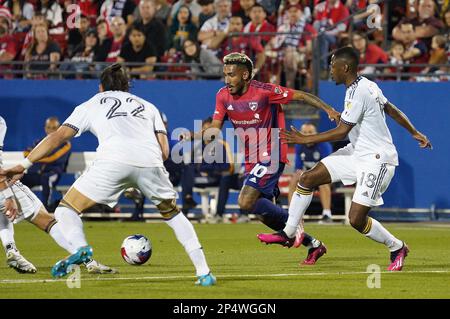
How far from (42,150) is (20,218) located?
8.35ft

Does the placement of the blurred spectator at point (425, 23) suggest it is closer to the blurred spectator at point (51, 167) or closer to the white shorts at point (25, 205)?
the blurred spectator at point (51, 167)

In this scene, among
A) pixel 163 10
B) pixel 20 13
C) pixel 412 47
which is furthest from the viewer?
pixel 20 13

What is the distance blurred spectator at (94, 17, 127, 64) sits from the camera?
27062 mm

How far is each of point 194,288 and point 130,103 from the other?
1.98 m

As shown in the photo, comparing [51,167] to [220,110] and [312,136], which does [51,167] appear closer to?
[220,110]

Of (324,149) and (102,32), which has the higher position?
(102,32)

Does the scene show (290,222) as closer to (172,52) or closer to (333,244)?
(333,244)

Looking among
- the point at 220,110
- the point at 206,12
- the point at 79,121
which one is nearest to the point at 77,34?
the point at 206,12

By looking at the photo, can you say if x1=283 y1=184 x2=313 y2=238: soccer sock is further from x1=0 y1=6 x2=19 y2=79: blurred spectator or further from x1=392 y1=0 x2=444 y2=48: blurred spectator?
x1=0 y1=6 x2=19 y2=79: blurred spectator

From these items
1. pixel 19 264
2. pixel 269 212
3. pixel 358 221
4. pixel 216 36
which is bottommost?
pixel 19 264

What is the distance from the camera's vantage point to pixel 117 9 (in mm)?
27891

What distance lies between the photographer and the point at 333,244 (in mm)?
18203

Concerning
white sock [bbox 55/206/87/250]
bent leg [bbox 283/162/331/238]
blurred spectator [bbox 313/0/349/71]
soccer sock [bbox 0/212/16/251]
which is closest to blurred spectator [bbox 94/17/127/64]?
blurred spectator [bbox 313/0/349/71]
